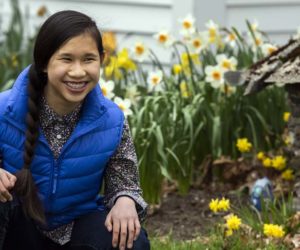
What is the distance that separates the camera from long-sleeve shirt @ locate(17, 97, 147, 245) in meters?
3.17

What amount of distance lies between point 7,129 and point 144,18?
384 cm

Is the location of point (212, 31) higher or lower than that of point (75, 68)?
higher

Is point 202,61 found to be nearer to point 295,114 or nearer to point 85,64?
point 295,114

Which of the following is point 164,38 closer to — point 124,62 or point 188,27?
point 188,27

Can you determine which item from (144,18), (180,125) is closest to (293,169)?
(180,125)

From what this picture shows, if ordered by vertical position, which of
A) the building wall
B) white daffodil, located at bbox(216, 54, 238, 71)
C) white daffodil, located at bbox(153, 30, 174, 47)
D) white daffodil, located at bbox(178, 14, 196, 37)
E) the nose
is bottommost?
the nose

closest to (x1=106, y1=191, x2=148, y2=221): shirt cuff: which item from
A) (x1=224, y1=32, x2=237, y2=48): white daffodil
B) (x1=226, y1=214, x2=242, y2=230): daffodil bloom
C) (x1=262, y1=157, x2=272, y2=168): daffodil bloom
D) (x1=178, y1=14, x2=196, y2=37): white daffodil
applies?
(x1=226, y1=214, x2=242, y2=230): daffodil bloom

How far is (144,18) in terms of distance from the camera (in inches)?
269

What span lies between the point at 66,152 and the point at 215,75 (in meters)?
1.94

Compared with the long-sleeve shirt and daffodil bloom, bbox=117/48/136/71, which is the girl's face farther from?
daffodil bloom, bbox=117/48/136/71

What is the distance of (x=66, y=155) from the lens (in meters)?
3.11

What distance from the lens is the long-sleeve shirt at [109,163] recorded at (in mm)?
3170

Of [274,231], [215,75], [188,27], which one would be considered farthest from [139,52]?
[274,231]

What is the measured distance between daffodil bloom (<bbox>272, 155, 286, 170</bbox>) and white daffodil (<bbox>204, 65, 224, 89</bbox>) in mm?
495
